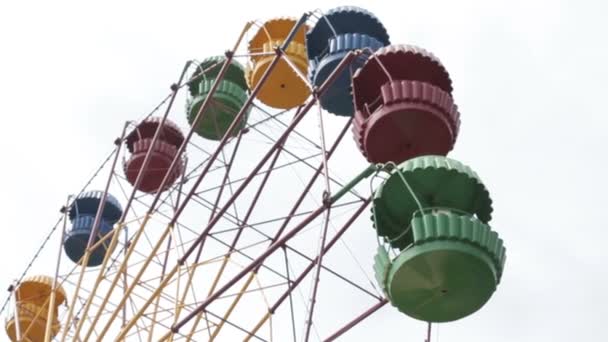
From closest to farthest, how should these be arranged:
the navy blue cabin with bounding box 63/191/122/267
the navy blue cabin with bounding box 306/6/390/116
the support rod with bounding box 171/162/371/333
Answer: the support rod with bounding box 171/162/371/333 → the navy blue cabin with bounding box 306/6/390/116 → the navy blue cabin with bounding box 63/191/122/267

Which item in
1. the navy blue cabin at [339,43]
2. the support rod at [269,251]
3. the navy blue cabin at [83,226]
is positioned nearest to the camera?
the support rod at [269,251]

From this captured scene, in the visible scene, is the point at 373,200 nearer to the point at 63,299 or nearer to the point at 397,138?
the point at 397,138

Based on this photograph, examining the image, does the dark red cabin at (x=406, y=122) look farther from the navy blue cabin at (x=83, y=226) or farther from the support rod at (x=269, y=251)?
the navy blue cabin at (x=83, y=226)

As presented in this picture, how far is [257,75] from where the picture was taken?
2114 centimetres

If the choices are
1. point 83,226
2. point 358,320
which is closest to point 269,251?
point 358,320

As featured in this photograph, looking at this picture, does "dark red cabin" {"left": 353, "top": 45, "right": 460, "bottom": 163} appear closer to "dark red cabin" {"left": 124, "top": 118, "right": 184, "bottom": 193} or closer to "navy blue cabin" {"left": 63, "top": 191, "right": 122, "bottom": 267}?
"dark red cabin" {"left": 124, "top": 118, "right": 184, "bottom": 193}

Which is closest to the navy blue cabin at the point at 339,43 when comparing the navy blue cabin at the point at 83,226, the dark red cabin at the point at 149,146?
the dark red cabin at the point at 149,146

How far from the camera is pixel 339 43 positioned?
18828 mm

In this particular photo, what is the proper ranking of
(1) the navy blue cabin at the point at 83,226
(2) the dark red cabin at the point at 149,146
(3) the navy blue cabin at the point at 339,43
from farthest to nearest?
1. (1) the navy blue cabin at the point at 83,226
2. (2) the dark red cabin at the point at 149,146
3. (3) the navy blue cabin at the point at 339,43

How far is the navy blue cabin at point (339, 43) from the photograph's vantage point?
1877 cm

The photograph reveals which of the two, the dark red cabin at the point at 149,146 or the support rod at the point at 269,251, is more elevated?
the dark red cabin at the point at 149,146

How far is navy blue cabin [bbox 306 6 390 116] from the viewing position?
18766mm

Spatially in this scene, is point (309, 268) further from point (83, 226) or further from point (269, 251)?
point (83, 226)

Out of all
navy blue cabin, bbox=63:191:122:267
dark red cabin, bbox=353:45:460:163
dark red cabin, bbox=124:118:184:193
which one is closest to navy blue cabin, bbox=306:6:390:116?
dark red cabin, bbox=353:45:460:163
